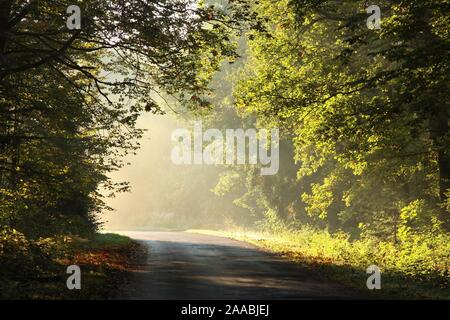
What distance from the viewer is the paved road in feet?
38.6

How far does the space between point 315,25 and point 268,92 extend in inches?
164

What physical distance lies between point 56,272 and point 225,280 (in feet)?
15.5

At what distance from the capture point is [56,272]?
1375 centimetres

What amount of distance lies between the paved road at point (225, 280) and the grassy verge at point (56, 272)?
2.14 ft

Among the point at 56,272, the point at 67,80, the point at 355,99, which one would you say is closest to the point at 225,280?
the point at 56,272

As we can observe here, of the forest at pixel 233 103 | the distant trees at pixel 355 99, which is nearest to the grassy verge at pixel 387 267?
the forest at pixel 233 103

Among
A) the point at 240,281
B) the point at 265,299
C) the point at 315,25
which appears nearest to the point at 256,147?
the point at 315,25

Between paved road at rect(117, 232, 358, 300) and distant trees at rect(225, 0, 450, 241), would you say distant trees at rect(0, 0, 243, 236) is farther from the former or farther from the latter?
paved road at rect(117, 232, 358, 300)

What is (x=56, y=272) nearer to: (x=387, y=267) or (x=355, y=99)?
(x=387, y=267)

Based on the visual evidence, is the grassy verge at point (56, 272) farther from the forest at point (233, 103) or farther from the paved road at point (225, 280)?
the paved road at point (225, 280)

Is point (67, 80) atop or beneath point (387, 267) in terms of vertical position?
atop

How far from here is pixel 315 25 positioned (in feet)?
67.8

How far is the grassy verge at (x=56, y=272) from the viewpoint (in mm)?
11156
